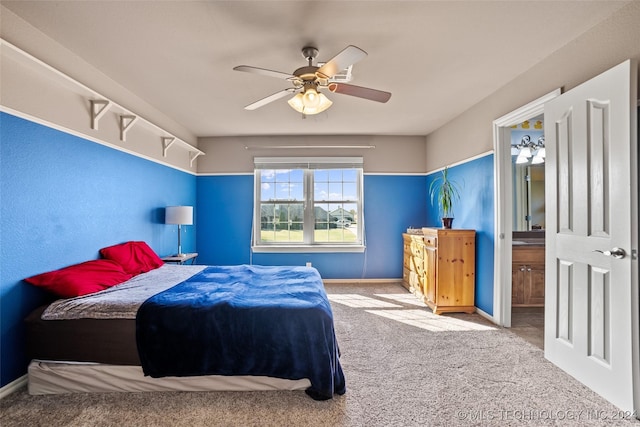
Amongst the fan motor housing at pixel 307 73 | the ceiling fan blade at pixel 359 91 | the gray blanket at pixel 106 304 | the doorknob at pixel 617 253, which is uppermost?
the fan motor housing at pixel 307 73

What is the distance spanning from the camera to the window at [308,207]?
16.8 ft

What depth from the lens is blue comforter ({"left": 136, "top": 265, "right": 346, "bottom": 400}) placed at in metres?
1.88

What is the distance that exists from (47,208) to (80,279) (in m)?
0.59

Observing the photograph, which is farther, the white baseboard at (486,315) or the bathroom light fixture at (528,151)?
the bathroom light fixture at (528,151)

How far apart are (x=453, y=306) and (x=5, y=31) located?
4610mm

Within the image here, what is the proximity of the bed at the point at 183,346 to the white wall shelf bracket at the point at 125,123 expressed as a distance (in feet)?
5.88

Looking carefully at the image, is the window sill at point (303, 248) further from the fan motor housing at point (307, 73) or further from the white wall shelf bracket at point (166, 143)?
the fan motor housing at point (307, 73)

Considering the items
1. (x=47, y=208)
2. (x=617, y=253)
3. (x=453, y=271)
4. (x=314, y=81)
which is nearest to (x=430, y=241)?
(x=453, y=271)

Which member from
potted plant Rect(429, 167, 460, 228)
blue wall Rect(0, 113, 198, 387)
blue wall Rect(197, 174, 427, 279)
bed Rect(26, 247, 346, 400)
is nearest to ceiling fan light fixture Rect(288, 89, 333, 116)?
bed Rect(26, 247, 346, 400)

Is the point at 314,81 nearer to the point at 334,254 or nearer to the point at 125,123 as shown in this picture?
the point at 125,123

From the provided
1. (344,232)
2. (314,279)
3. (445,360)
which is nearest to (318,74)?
(314,279)

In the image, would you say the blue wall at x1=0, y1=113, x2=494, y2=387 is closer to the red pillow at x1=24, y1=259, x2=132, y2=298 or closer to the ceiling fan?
the red pillow at x1=24, y1=259, x2=132, y2=298

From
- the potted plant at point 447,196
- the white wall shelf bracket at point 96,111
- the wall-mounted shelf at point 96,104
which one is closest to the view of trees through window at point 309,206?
the potted plant at point 447,196

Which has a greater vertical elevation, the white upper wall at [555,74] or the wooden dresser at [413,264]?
the white upper wall at [555,74]
